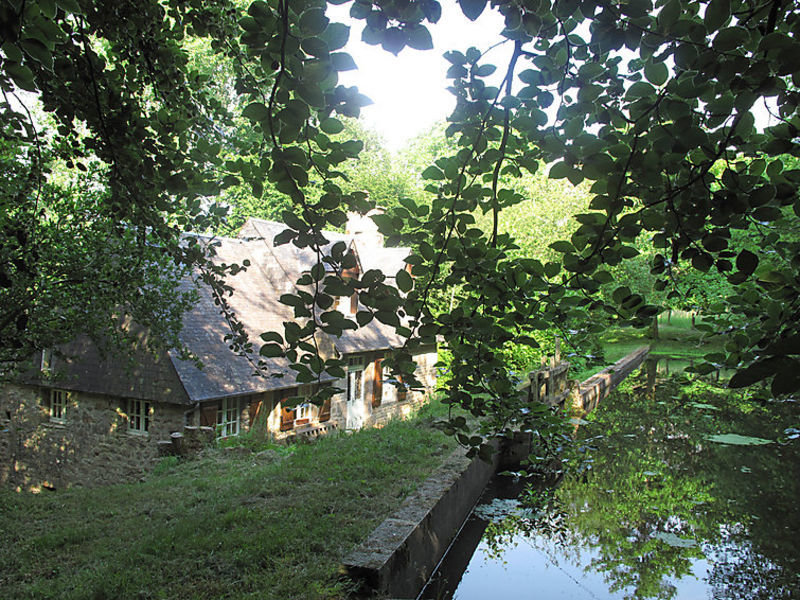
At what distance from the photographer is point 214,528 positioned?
5023 mm

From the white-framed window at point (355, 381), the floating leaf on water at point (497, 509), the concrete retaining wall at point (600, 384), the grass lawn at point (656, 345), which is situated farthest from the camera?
the grass lawn at point (656, 345)

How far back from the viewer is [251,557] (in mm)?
4332

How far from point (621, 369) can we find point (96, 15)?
20987mm

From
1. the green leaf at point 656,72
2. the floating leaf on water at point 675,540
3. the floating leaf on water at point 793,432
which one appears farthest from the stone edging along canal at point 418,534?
the floating leaf on water at point 675,540

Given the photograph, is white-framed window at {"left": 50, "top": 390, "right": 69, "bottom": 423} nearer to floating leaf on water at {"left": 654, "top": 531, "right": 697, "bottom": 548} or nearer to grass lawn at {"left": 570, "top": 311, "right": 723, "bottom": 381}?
floating leaf on water at {"left": 654, "top": 531, "right": 697, "bottom": 548}

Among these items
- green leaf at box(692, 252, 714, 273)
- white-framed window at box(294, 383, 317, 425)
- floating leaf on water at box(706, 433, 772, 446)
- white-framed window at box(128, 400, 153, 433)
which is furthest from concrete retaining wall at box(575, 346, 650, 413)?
white-framed window at box(128, 400, 153, 433)

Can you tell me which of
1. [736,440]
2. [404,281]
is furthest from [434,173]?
[736,440]

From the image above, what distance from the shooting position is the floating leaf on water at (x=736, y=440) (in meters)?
11.7

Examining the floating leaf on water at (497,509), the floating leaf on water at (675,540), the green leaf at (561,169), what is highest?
the green leaf at (561,169)

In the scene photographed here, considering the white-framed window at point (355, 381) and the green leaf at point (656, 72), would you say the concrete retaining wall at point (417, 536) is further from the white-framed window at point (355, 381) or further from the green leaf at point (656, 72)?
the white-framed window at point (355, 381)

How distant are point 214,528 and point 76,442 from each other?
29.8ft

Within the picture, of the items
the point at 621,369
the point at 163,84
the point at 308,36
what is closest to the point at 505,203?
the point at 308,36

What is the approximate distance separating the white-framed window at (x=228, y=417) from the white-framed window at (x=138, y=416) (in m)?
1.47

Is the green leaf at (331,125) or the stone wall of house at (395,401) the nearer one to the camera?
the green leaf at (331,125)
